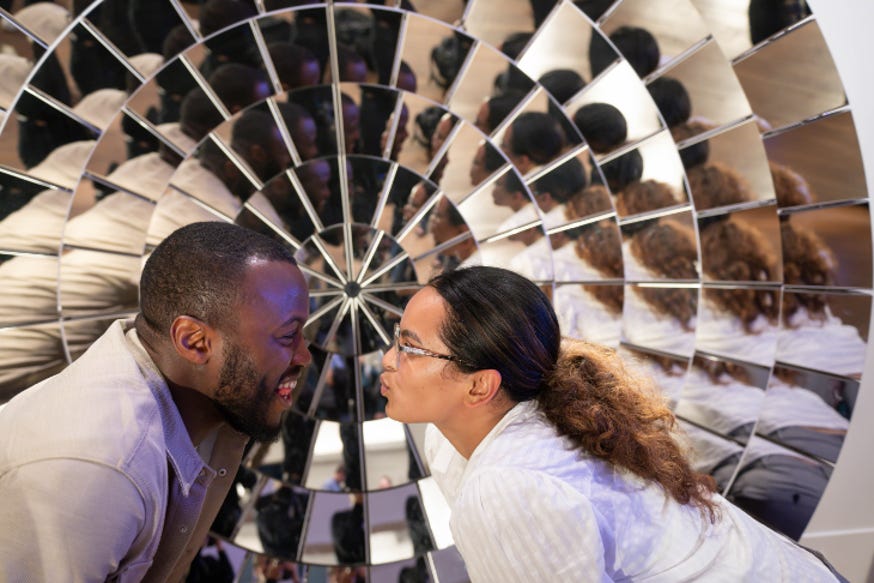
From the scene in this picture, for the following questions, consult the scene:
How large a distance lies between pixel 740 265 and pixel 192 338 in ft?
4.49

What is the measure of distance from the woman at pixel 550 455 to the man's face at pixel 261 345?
184 mm

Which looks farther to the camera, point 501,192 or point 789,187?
point 789,187

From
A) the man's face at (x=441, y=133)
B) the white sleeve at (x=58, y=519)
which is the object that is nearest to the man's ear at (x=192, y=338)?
the white sleeve at (x=58, y=519)

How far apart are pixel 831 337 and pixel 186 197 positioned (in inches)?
65.0

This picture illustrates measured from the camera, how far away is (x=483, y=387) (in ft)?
Result: 4.33

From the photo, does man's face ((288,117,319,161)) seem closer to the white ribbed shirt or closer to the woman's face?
the woman's face

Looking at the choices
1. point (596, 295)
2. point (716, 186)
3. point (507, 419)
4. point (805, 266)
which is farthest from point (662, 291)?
point (507, 419)

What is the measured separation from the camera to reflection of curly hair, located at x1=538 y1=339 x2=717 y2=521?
127cm

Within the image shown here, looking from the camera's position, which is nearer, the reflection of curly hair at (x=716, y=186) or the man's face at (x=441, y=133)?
the man's face at (x=441, y=133)

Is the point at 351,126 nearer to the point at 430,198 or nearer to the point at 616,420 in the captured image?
the point at 430,198

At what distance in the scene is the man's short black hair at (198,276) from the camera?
127 cm

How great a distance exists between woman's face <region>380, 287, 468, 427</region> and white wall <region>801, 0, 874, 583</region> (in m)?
1.35

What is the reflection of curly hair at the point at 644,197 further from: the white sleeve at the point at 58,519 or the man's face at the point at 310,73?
the white sleeve at the point at 58,519

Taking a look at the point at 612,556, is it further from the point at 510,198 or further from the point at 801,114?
the point at 801,114
